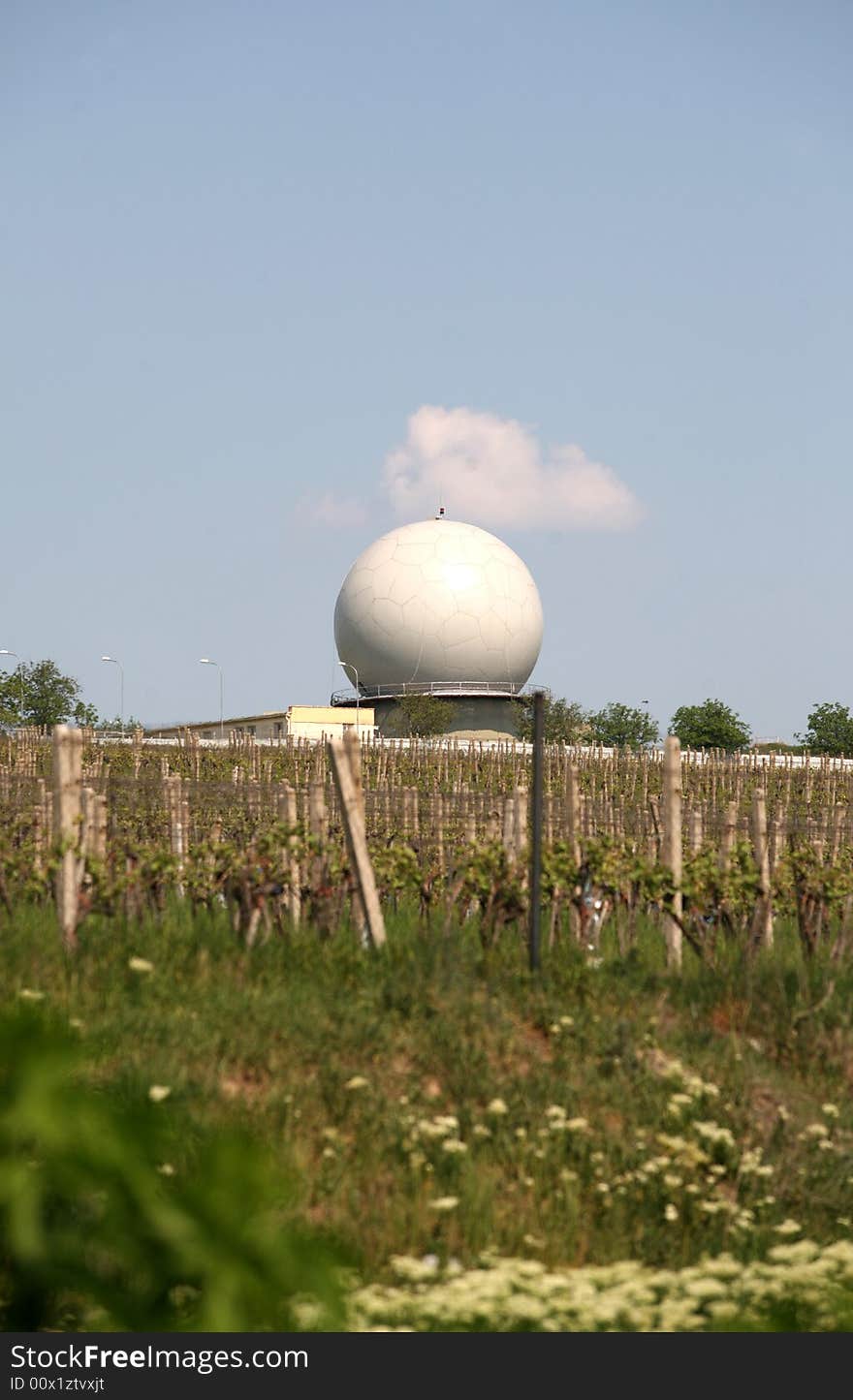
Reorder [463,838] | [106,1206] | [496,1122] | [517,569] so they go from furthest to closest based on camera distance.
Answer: [517,569] → [463,838] → [496,1122] → [106,1206]

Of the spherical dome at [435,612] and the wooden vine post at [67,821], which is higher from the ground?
the spherical dome at [435,612]

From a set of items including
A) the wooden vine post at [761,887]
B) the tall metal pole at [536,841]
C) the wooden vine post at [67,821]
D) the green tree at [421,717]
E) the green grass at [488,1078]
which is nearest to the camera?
the green grass at [488,1078]

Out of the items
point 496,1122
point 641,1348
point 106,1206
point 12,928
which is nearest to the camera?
point 106,1206

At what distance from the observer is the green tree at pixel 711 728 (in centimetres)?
8225

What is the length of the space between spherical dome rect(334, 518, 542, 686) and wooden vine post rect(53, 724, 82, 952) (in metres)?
57.2

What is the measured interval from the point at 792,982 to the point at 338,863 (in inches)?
183

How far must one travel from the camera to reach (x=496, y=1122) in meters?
7.85

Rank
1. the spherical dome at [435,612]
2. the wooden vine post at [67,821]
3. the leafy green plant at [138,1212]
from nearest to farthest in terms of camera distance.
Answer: the leafy green plant at [138,1212] → the wooden vine post at [67,821] → the spherical dome at [435,612]

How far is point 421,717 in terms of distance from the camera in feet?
215

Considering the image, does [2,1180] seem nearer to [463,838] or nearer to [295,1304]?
[295,1304]

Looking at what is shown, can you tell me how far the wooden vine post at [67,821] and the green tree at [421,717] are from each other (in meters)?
52.2

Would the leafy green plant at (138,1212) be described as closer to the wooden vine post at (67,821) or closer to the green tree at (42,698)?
the wooden vine post at (67,821)

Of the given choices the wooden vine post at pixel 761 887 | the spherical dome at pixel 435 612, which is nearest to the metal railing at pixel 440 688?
the spherical dome at pixel 435 612

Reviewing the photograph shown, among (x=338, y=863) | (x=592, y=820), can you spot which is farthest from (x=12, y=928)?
(x=592, y=820)
